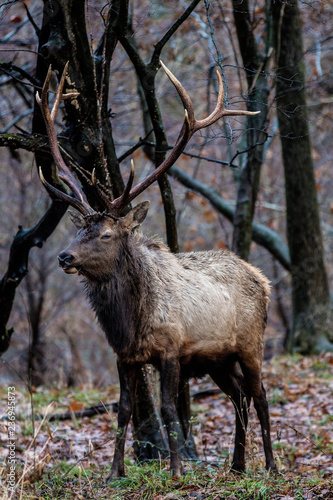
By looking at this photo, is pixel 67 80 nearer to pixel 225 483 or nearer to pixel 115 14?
pixel 115 14

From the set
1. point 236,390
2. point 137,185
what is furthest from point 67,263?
point 236,390

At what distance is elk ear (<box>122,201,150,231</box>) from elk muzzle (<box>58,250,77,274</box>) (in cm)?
68

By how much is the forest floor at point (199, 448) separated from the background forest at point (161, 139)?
2.78 ft

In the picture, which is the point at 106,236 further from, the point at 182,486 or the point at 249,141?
the point at 249,141

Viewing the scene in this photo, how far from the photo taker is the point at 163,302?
17.6 feet

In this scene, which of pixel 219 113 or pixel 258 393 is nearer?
pixel 219 113

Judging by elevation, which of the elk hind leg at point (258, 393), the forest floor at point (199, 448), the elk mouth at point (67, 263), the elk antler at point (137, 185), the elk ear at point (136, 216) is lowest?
the forest floor at point (199, 448)

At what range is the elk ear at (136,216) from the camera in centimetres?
542

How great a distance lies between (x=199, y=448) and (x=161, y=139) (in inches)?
139

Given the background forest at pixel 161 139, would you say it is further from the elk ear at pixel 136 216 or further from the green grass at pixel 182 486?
the green grass at pixel 182 486

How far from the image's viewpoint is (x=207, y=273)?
5914 mm

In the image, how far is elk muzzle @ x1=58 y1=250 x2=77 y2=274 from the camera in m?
4.91

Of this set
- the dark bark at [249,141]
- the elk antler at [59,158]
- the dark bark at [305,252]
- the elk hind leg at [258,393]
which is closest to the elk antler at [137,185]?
the elk antler at [59,158]

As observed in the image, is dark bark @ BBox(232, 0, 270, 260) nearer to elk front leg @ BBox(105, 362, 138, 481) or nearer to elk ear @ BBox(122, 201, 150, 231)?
elk ear @ BBox(122, 201, 150, 231)
